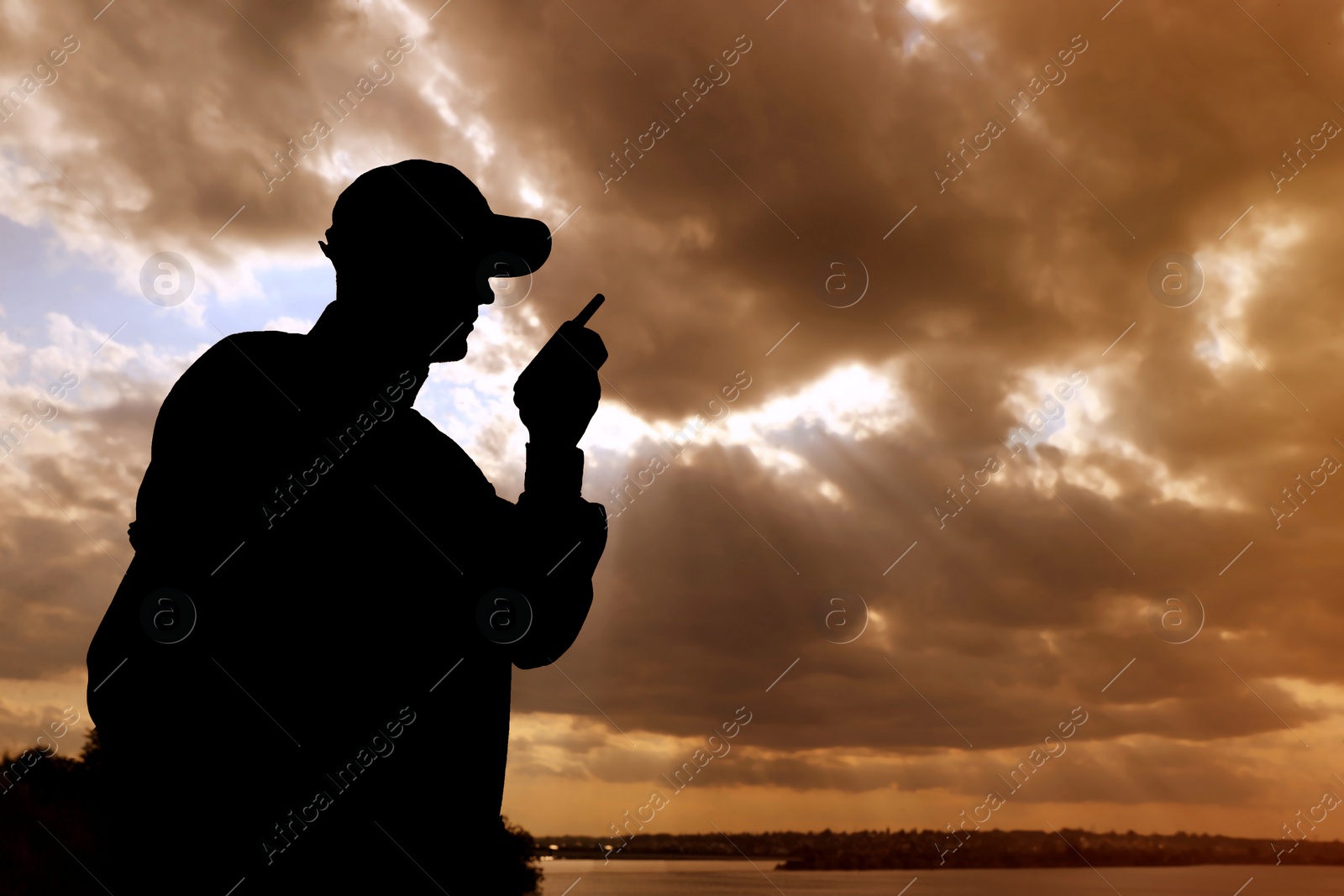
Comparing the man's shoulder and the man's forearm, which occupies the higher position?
the man's forearm

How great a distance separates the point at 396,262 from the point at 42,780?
31.0 metres

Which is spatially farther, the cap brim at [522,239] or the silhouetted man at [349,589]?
the cap brim at [522,239]

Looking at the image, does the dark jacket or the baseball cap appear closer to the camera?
the dark jacket

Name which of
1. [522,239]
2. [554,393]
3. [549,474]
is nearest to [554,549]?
[549,474]

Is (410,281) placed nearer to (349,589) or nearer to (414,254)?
(414,254)

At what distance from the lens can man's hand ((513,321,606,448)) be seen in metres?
2.86

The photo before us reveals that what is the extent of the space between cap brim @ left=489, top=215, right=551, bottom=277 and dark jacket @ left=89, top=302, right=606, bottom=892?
47 cm

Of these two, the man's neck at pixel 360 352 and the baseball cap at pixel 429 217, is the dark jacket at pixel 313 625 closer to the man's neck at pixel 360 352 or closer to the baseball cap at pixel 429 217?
the man's neck at pixel 360 352

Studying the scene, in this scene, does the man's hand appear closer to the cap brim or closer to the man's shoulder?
the cap brim

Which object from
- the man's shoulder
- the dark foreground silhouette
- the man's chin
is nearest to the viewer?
the man's shoulder

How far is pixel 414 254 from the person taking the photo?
269 centimetres

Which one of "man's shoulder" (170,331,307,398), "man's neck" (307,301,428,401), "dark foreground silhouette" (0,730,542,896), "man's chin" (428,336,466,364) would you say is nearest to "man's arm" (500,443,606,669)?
"man's chin" (428,336,466,364)

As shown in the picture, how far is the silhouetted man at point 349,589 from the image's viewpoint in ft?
7.29

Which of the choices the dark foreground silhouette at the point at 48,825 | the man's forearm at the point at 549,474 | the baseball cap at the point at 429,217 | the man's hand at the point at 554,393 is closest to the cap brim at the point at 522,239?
the baseball cap at the point at 429,217
